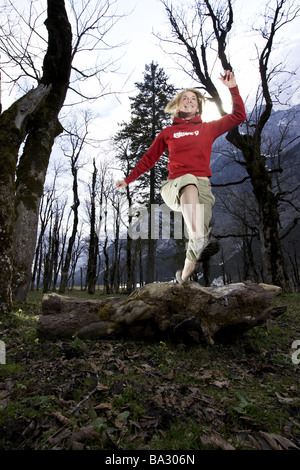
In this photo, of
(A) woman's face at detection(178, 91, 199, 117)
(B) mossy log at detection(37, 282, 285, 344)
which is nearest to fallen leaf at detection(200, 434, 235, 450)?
(B) mossy log at detection(37, 282, 285, 344)

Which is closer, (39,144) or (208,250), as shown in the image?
(208,250)

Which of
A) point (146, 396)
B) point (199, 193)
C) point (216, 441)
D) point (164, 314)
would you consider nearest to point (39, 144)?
point (199, 193)

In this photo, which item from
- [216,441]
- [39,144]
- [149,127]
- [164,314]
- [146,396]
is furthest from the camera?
[149,127]

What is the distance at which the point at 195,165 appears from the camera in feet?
9.78

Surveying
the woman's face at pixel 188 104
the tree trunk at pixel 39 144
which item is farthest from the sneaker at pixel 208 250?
the tree trunk at pixel 39 144

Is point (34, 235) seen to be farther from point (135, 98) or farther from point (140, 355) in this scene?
point (135, 98)

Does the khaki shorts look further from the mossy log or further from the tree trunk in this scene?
the tree trunk

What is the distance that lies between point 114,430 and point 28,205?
232 inches

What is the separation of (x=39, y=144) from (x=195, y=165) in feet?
17.6

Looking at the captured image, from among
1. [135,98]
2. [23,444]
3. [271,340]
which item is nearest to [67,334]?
[23,444]

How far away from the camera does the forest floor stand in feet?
5.32

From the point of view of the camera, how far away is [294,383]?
2.65 m

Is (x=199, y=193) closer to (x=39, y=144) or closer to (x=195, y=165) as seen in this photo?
(x=195, y=165)

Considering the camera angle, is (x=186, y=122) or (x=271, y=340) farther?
(x=271, y=340)
